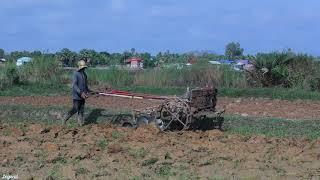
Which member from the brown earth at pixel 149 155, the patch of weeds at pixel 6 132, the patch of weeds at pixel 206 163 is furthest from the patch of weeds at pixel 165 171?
the patch of weeds at pixel 6 132

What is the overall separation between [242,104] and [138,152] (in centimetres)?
989

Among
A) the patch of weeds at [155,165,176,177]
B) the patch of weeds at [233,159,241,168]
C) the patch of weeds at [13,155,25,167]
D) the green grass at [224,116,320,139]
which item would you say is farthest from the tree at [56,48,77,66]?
the patch of weeds at [155,165,176,177]

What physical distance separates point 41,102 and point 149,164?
11.2 metres

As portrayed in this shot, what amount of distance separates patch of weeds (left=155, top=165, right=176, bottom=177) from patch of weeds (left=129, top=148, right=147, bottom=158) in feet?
3.20

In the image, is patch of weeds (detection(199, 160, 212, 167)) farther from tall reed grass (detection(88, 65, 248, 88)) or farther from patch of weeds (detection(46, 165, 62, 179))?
tall reed grass (detection(88, 65, 248, 88))

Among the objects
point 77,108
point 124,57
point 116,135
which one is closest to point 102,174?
point 116,135

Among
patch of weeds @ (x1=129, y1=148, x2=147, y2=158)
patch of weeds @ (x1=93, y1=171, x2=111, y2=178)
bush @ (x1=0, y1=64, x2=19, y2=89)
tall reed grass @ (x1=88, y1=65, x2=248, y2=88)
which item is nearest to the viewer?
patch of weeds @ (x1=93, y1=171, x2=111, y2=178)

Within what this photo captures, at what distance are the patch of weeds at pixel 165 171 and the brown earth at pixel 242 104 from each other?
8.08 m

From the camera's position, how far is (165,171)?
8.92m

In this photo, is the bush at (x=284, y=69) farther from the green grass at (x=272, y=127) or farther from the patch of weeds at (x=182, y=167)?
the patch of weeds at (x=182, y=167)

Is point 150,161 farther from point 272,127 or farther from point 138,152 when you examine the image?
point 272,127

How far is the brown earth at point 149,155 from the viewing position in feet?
28.9

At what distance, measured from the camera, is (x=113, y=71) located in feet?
90.8

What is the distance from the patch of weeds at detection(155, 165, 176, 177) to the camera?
8.73 m
